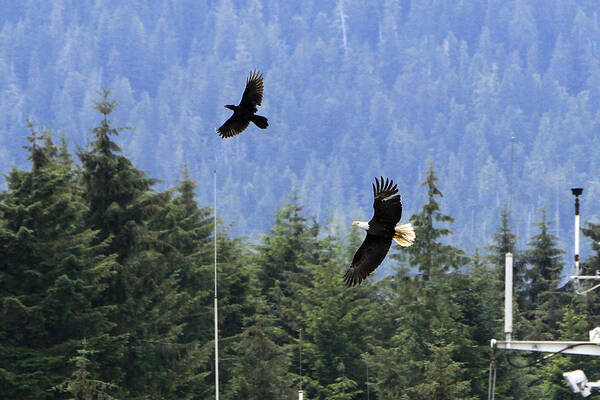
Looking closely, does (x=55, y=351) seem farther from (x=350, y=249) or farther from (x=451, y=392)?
(x=350, y=249)

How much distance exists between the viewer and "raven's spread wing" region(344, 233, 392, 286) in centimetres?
864

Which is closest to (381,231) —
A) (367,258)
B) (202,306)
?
(367,258)

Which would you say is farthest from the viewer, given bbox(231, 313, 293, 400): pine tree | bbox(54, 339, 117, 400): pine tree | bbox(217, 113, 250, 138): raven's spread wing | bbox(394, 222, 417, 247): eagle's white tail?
bbox(231, 313, 293, 400): pine tree

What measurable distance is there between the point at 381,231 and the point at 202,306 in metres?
45.0

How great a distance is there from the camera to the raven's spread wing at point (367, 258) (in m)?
8.64

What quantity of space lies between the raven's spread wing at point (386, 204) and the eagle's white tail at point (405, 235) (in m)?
0.12

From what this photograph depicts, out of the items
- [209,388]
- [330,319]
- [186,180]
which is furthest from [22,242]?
[186,180]

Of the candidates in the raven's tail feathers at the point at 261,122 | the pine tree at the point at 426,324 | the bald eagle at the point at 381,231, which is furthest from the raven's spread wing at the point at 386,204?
the pine tree at the point at 426,324

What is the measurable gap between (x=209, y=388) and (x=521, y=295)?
31.4m

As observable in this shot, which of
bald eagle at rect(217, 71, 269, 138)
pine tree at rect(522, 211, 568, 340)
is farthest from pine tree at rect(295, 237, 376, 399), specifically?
bald eagle at rect(217, 71, 269, 138)

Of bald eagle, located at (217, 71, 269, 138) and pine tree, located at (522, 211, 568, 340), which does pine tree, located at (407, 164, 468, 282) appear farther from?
bald eagle, located at (217, 71, 269, 138)

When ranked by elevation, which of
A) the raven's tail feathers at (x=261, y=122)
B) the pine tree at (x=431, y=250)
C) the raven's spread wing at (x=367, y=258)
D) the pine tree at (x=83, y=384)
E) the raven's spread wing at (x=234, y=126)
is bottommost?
the pine tree at (x=83, y=384)

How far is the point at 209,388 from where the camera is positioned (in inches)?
1866

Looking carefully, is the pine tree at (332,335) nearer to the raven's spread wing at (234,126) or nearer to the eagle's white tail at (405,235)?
the raven's spread wing at (234,126)
